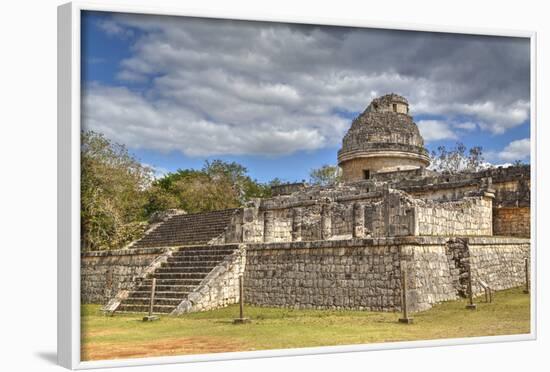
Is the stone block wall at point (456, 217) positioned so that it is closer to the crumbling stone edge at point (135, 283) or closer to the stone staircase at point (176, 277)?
the stone staircase at point (176, 277)

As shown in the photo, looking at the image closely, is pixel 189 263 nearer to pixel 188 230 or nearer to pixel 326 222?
pixel 326 222

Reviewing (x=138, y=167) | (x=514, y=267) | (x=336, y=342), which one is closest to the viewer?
Answer: (x=336, y=342)

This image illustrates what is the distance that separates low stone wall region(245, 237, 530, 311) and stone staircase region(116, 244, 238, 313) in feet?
3.14

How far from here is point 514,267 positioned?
15594 millimetres

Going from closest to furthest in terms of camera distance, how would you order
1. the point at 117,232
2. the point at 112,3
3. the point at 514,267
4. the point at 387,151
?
the point at 112,3
the point at 514,267
the point at 117,232
the point at 387,151

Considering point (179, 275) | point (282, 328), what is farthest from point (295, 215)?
point (282, 328)

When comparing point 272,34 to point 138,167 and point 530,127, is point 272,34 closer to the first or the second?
point 530,127

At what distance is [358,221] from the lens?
Result: 16.9 m

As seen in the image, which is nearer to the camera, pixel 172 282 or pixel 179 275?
pixel 172 282

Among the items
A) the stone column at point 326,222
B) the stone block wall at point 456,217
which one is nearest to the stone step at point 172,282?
the stone column at point 326,222

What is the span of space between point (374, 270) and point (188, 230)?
12177 mm

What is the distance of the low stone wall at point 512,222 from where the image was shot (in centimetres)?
1836

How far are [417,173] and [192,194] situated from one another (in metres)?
13.5

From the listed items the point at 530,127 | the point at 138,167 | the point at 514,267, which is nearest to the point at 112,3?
the point at 530,127
